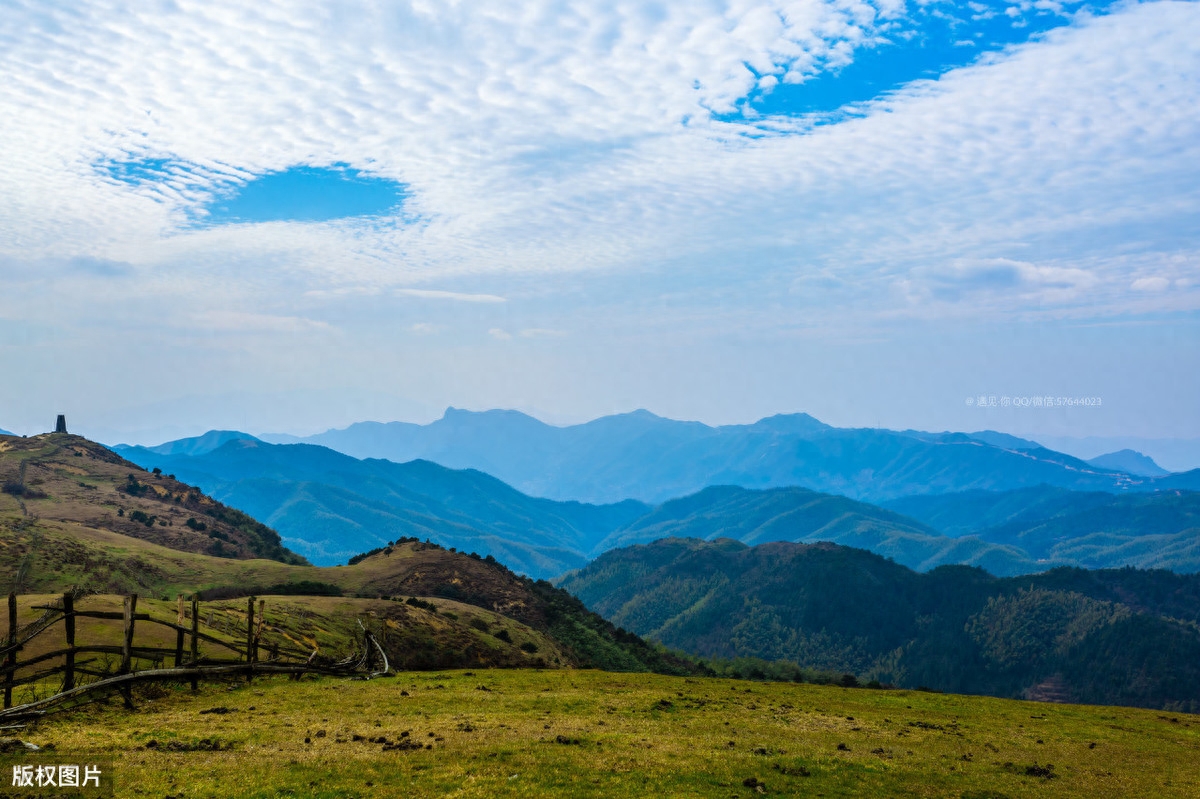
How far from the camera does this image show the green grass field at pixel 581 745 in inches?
874

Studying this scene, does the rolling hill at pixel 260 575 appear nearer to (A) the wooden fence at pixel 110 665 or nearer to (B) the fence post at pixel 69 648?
(A) the wooden fence at pixel 110 665

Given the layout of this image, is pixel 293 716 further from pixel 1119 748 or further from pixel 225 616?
pixel 1119 748

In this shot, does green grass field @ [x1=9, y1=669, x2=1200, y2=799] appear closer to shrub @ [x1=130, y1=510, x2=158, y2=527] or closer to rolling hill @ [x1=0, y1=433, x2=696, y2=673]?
rolling hill @ [x1=0, y1=433, x2=696, y2=673]

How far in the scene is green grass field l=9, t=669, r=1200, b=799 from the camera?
22.2 meters

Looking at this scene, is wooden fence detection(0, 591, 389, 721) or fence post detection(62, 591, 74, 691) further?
fence post detection(62, 591, 74, 691)

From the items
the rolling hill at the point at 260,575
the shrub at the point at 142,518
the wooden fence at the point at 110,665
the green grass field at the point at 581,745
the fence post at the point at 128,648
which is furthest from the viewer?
the shrub at the point at 142,518

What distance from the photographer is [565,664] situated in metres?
100

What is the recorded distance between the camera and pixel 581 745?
27.3 metres

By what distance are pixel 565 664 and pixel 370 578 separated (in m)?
48.9

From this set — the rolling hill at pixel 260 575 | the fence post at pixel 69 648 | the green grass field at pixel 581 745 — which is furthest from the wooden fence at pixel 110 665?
the rolling hill at pixel 260 575

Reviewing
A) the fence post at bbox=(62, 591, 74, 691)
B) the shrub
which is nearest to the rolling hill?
the shrub

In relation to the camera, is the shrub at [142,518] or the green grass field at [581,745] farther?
the shrub at [142,518]

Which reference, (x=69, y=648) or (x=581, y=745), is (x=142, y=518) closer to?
(x=69, y=648)

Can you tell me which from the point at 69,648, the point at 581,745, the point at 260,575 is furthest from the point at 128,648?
the point at 260,575
